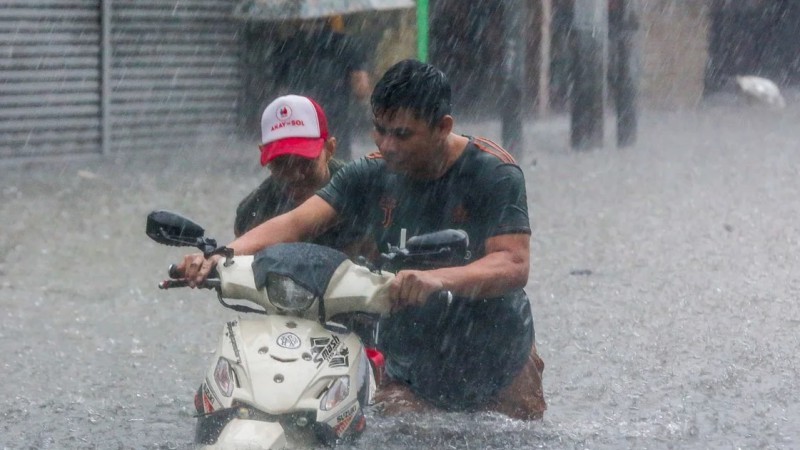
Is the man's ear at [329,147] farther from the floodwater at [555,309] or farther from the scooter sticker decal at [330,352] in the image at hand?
the scooter sticker decal at [330,352]

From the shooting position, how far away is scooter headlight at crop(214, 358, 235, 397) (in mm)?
3998

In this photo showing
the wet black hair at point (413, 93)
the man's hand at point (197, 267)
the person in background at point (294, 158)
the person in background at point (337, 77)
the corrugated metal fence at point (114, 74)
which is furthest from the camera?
the corrugated metal fence at point (114, 74)

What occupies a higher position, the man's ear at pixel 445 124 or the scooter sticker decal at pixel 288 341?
the man's ear at pixel 445 124

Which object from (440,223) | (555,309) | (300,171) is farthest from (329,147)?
(555,309)

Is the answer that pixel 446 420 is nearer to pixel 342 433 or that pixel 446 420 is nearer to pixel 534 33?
pixel 342 433

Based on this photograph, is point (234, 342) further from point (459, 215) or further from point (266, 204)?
point (266, 204)

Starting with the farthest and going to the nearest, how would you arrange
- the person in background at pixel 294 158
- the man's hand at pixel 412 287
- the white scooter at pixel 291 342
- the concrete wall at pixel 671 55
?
the concrete wall at pixel 671 55 < the person in background at pixel 294 158 < the man's hand at pixel 412 287 < the white scooter at pixel 291 342

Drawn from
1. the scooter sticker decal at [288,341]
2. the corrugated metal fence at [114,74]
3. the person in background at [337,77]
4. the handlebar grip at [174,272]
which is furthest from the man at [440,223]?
the corrugated metal fence at [114,74]

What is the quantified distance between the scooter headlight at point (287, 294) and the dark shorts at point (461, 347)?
792mm

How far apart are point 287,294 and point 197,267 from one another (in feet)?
0.96

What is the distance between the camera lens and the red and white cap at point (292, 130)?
5.32 m

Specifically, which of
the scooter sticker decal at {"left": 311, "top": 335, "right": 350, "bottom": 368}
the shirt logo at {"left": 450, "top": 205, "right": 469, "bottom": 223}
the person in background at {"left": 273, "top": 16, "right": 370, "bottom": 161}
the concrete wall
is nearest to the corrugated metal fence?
the person in background at {"left": 273, "top": 16, "right": 370, "bottom": 161}

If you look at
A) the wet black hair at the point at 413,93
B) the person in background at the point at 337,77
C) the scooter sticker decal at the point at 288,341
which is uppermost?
the wet black hair at the point at 413,93

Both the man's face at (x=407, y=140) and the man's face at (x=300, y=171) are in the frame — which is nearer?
the man's face at (x=407, y=140)
